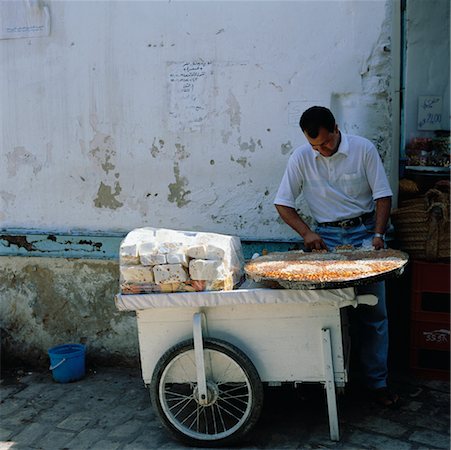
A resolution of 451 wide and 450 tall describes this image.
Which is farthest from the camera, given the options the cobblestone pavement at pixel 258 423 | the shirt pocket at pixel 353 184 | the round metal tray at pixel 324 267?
the shirt pocket at pixel 353 184

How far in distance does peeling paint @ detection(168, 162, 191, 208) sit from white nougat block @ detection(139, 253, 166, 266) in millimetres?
1390

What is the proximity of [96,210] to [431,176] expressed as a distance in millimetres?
2665

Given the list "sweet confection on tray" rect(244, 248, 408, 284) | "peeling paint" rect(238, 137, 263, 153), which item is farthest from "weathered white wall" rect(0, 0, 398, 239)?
"sweet confection on tray" rect(244, 248, 408, 284)

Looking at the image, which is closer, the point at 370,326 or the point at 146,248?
the point at 146,248

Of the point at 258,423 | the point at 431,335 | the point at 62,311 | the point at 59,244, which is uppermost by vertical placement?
the point at 59,244

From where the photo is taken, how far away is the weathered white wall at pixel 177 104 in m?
4.79

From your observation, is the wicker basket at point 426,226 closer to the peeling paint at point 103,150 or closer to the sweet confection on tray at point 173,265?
the sweet confection on tray at point 173,265

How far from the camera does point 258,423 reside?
4262 millimetres

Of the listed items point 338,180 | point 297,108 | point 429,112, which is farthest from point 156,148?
point 429,112

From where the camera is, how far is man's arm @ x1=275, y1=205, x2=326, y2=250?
4.33 meters

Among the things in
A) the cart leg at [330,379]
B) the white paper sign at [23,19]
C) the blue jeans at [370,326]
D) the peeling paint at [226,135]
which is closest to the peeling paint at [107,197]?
the peeling paint at [226,135]

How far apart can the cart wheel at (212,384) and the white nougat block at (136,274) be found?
448mm

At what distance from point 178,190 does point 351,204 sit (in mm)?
1404

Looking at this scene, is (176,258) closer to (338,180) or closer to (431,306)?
(338,180)
